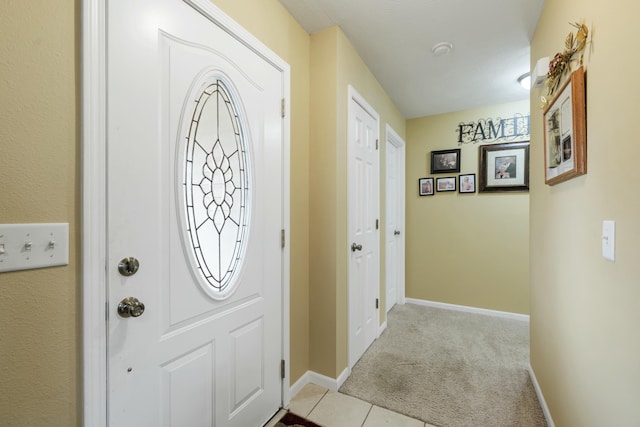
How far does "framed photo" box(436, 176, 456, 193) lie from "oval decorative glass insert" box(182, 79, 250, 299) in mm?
2760

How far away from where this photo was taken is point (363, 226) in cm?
228

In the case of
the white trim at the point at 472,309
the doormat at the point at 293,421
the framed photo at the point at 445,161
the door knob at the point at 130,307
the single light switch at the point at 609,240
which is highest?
the framed photo at the point at 445,161

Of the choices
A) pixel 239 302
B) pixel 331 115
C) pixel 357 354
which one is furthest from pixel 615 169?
pixel 357 354

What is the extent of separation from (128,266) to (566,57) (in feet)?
6.54

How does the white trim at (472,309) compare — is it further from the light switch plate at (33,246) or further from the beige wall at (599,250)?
the light switch plate at (33,246)

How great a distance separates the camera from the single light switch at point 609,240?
894 mm

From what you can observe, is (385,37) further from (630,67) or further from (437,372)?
(437,372)

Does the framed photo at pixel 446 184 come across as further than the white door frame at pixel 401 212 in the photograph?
No

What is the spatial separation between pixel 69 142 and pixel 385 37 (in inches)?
78.4

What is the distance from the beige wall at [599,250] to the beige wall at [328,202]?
1.18 meters

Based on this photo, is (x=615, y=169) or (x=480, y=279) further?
(x=480, y=279)

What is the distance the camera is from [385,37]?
198 cm

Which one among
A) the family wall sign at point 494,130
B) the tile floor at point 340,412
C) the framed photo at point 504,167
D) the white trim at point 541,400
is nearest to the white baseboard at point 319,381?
the tile floor at point 340,412

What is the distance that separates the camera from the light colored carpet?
5.33ft
